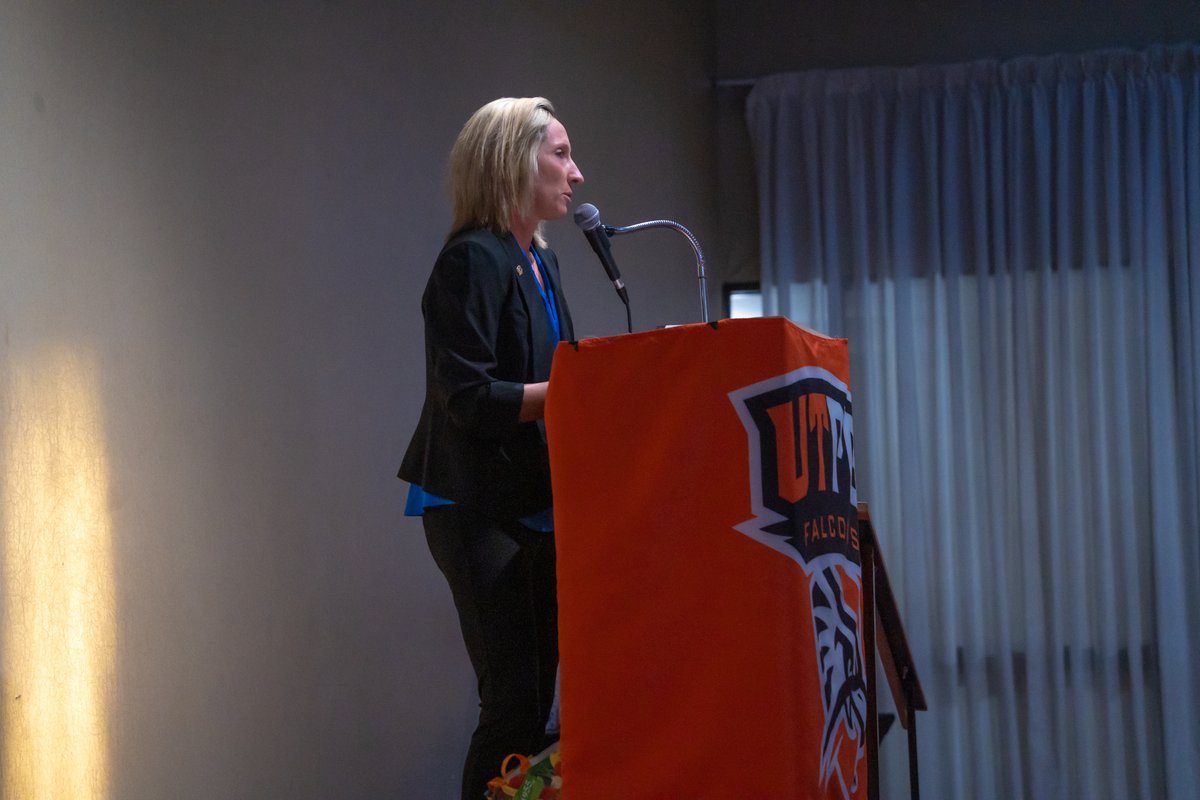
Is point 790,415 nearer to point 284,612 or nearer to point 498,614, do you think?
point 498,614

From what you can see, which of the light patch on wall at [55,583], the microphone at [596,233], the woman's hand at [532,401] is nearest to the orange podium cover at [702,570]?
the woman's hand at [532,401]

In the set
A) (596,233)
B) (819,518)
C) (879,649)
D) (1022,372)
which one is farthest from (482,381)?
(1022,372)

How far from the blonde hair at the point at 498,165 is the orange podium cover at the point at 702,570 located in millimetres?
484

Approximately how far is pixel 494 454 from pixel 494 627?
27 centimetres

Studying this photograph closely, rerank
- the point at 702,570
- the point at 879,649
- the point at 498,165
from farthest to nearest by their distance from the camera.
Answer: the point at 879,649 < the point at 498,165 < the point at 702,570

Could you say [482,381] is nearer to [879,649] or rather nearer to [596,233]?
[596,233]

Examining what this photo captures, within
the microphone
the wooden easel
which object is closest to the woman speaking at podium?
the microphone

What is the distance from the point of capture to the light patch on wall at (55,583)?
59.9 inches

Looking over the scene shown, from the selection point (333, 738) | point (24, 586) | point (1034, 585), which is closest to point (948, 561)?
point (1034, 585)

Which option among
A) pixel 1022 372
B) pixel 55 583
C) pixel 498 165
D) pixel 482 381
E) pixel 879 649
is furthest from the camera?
pixel 1022 372

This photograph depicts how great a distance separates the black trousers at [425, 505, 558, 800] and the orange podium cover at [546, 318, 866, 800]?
0.24 meters

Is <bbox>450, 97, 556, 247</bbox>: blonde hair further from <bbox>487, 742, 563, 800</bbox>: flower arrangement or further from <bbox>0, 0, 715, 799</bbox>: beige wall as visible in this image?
<bbox>487, 742, 563, 800</bbox>: flower arrangement

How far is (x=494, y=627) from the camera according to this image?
1.74 m

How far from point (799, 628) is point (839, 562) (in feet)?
0.53
